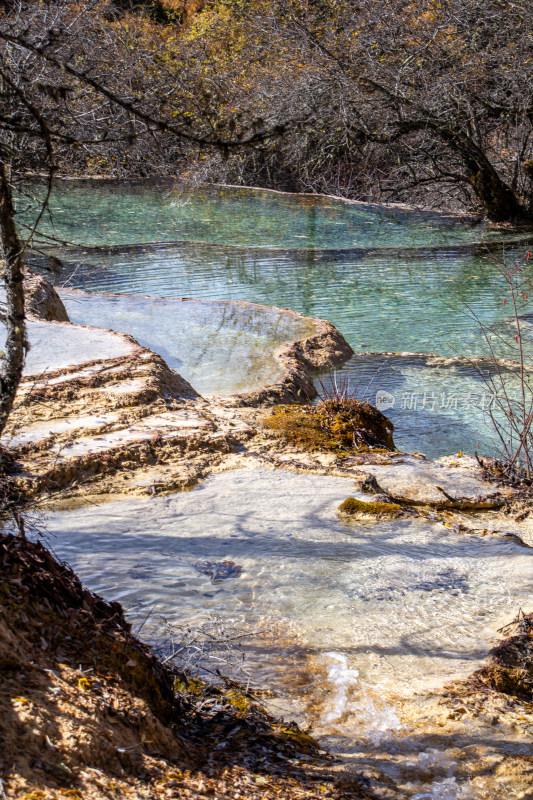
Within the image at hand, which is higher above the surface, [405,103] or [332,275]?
[405,103]

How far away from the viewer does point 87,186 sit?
73.4ft

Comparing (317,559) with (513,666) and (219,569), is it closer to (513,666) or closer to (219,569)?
(219,569)

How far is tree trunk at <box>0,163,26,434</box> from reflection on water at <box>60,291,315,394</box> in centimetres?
413

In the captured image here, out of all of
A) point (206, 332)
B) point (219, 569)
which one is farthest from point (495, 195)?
point (219, 569)

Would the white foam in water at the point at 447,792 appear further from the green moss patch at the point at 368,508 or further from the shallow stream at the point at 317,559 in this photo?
the green moss patch at the point at 368,508

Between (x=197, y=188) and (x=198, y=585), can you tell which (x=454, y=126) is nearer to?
(x=197, y=188)

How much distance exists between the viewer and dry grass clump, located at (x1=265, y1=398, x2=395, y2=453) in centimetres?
546

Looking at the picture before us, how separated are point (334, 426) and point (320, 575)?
229cm

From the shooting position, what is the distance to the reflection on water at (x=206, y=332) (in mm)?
7555

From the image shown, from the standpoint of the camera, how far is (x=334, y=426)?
18.7ft

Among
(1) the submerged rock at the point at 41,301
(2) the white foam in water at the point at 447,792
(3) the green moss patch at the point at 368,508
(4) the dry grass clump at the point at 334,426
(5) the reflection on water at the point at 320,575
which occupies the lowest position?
(2) the white foam in water at the point at 447,792

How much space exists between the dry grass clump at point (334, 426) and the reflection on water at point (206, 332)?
50.7 inches

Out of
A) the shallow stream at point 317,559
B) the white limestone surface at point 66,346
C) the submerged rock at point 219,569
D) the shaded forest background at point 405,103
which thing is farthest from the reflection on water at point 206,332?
the shaded forest background at point 405,103

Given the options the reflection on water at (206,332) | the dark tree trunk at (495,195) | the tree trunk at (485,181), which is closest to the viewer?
the reflection on water at (206,332)
